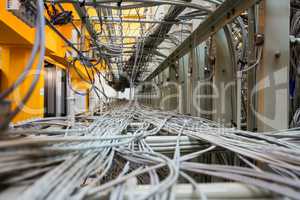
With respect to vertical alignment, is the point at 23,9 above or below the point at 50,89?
above

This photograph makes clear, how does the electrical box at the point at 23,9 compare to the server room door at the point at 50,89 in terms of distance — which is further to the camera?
the server room door at the point at 50,89

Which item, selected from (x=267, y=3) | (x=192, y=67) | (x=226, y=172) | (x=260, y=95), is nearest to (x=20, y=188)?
(x=226, y=172)

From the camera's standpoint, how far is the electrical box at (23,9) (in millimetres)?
1137

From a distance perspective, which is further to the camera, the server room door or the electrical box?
the server room door

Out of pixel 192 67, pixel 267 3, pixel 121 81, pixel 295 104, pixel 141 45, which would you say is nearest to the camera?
pixel 267 3

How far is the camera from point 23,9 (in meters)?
1.18

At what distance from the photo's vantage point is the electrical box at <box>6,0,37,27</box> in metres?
1.14

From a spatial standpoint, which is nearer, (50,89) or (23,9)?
(23,9)

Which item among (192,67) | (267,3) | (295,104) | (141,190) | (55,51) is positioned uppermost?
(55,51)

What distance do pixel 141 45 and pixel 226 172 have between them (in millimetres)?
2726

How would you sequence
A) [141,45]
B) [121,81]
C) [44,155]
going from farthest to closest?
[121,81] → [141,45] → [44,155]

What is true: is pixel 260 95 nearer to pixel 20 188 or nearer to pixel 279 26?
pixel 279 26

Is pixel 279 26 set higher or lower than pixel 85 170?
higher

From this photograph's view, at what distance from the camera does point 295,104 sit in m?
1.57
